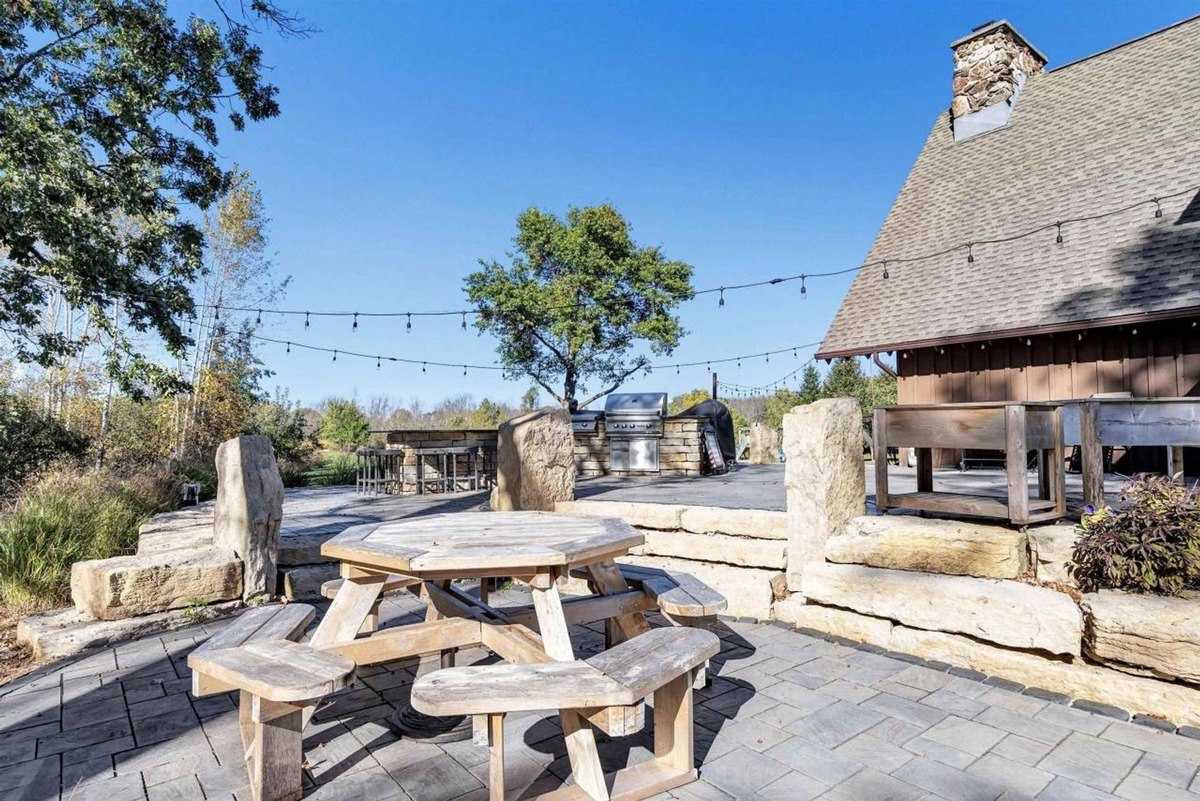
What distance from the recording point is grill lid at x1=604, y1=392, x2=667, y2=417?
10.2 m

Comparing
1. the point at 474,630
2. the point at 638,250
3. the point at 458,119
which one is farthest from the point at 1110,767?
the point at 638,250

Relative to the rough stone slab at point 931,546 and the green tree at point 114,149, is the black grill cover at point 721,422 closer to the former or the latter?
the rough stone slab at point 931,546

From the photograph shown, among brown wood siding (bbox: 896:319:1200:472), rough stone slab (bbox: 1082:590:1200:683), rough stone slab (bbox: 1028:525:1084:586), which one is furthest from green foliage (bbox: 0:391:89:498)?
brown wood siding (bbox: 896:319:1200:472)

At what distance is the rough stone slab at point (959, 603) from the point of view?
2750 millimetres

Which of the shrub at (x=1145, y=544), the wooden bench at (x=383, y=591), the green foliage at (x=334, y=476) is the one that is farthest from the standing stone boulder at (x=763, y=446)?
the wooden bench at (x=383, y=591)

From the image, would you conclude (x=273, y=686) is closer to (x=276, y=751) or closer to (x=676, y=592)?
(x=276, y=751)

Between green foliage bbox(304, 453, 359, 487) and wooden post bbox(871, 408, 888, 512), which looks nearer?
wooden post bbox(871, 408, 888, 512)

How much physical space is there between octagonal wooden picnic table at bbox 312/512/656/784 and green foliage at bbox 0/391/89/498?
23.9ft

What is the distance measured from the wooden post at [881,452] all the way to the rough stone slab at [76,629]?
445 centimetres

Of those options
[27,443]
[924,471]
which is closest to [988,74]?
[924,471]

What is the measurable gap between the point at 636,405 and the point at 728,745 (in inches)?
330

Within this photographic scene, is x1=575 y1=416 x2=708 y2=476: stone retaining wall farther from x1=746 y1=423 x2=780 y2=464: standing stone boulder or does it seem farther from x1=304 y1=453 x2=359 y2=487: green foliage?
x1=304 y1=453 x2=359 y2=487: green foliage

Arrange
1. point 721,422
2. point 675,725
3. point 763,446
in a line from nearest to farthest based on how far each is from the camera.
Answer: point 675,725 < point 721,422 < point 763,446

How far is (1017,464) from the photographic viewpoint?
3.09 meters
